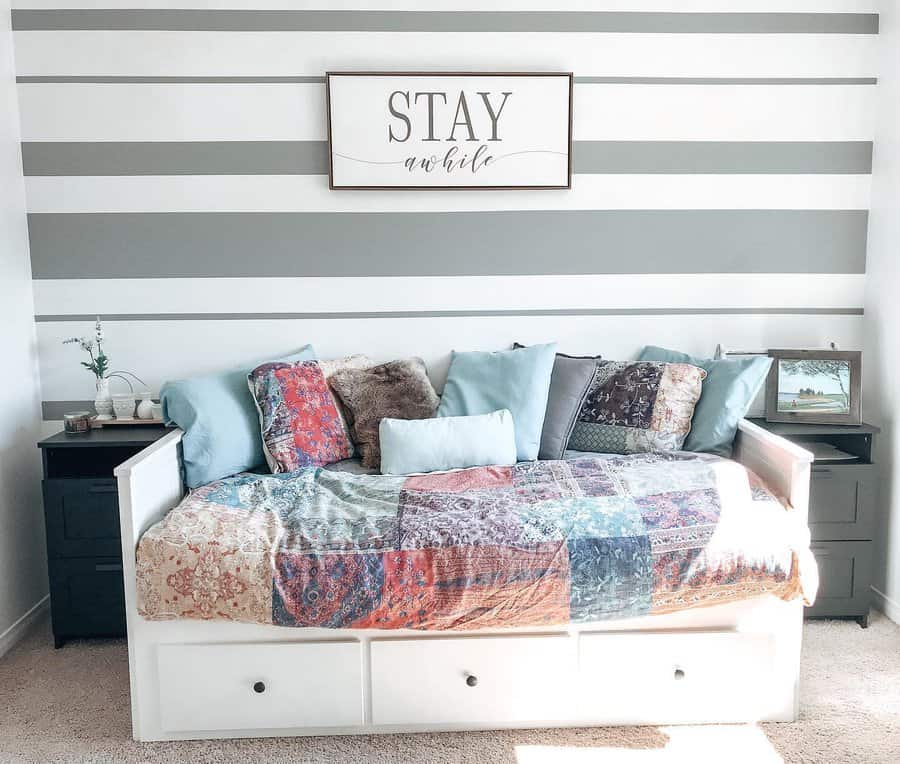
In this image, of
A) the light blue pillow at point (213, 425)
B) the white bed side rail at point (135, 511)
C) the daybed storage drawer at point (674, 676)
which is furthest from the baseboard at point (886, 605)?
the white bed side rail at point (135, 511)

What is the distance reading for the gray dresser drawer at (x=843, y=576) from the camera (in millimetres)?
2645

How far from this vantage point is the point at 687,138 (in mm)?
2912

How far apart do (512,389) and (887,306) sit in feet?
4.67

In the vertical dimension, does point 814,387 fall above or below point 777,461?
above

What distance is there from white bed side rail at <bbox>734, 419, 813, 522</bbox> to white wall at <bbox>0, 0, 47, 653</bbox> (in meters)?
2.51

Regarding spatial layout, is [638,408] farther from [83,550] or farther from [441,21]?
[83,550]

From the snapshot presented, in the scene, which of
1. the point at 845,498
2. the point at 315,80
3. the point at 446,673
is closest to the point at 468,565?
the point at 446,673

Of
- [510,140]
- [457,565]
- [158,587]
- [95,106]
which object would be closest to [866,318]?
[510,140]

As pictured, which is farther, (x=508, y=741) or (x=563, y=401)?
(x=563, y=401)

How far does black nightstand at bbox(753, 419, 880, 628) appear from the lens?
2.63 m

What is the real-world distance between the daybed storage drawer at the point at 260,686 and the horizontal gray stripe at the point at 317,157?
1.72 metres

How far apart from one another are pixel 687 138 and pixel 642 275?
1.76 feet

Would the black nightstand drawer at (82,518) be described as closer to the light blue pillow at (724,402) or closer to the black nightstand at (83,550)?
the black nightstand at (83,550)

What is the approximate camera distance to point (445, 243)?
293 cm
